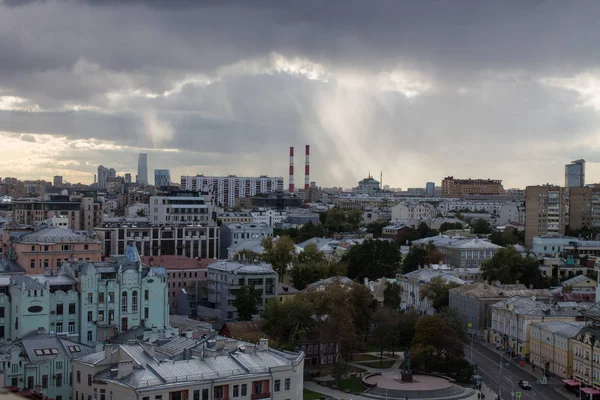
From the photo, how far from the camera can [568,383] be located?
5175cm

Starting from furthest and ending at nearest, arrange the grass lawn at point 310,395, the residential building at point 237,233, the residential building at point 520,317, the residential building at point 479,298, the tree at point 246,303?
the residential building at point 237,233 → the residential building at point 479,298 → the tree at point 246,303 → the residential building at point 520,317 → the grass lawn at point 310,395

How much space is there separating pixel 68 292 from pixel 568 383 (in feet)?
101

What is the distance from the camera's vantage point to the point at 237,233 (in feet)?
388

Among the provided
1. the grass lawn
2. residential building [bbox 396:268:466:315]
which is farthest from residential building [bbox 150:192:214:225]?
the grass lawn

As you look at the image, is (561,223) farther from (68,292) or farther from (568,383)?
(68,292)

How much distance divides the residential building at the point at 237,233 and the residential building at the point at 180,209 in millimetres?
3297

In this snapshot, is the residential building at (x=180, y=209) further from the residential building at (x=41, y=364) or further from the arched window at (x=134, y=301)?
the residential building at (x=41, y=364)

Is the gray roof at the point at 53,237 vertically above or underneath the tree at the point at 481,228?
above

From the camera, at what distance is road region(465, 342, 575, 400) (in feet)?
165

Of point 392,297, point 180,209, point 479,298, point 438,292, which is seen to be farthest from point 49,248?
point 180,209

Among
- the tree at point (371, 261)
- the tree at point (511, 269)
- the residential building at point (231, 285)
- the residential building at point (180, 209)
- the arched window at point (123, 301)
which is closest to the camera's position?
the arched window at point (123, 301)

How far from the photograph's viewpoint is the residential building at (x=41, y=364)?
3819 cm

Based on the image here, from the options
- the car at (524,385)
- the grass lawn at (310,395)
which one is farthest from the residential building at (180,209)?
the car at (524,385)

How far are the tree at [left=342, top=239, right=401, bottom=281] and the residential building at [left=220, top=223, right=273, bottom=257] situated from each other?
24.0 meters
